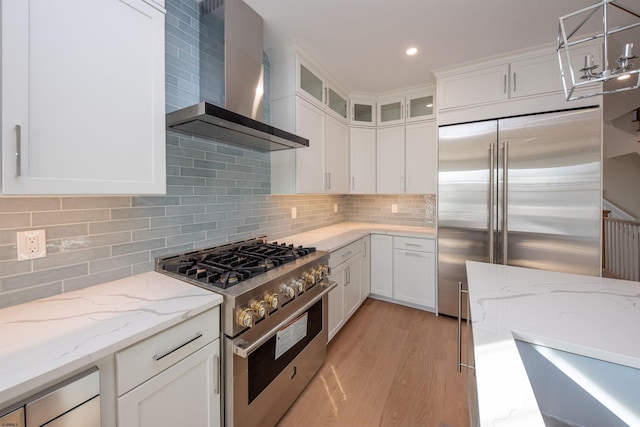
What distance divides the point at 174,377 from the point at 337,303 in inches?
59.5

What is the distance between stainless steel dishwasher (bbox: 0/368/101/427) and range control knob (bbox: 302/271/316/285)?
104cm

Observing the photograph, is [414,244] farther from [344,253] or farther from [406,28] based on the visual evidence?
[406,28]

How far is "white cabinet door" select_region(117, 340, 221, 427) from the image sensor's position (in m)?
0.86

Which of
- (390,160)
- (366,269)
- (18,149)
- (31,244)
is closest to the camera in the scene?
(18,149)

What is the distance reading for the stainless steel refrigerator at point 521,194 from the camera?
208 centimetres

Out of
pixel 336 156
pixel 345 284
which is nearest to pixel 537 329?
pixel 345 284

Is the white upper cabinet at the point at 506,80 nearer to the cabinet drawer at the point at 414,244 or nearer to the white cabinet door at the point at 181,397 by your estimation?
the cabinet drawer at the point at 414,244

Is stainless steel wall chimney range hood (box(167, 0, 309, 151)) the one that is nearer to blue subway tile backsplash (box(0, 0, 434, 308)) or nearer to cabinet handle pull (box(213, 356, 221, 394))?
blue subway tile backsplash (box(0, 0, 434, 308))

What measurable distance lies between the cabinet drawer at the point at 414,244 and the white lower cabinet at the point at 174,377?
2282 mm

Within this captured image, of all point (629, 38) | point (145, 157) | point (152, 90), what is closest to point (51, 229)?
point (145, 157)

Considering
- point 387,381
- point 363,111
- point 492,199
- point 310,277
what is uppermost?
point 363,111

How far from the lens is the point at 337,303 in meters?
2.29

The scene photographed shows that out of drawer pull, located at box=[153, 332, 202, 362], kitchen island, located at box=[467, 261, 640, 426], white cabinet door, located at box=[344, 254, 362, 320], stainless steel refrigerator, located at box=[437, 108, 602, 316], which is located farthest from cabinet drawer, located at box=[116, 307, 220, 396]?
stainless steel refrigerator, located at box=[437, 108, 602, 316]

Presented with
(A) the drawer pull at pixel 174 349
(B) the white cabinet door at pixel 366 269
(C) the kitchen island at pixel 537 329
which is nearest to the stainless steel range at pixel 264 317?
(A) the drawer pull at pixel 174 349
